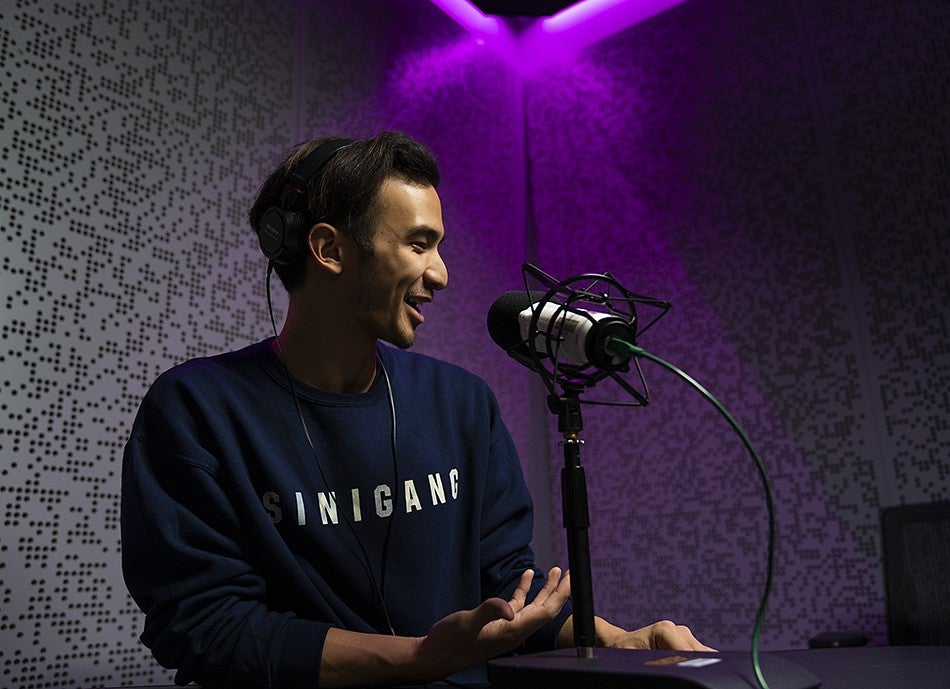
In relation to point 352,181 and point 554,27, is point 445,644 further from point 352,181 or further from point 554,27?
point 554,27

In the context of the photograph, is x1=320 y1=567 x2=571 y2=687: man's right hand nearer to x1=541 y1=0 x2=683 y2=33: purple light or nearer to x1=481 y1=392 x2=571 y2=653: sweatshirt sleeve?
x1=481 y1=392 x2=571 y2=653: sweatshirt sleeve

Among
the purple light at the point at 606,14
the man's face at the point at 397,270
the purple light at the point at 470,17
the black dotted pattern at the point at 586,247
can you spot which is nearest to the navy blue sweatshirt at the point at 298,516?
the man's face at the point at 397,270

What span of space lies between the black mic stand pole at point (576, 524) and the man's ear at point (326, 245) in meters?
0.66

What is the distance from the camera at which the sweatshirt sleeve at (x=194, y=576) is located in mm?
884

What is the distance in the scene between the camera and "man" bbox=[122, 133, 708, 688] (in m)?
0.89

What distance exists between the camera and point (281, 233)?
1.26 metres

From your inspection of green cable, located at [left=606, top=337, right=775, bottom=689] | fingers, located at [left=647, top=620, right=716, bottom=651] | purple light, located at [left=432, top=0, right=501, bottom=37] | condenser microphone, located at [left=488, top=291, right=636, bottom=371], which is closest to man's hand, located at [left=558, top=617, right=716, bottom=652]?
fingers, located at [left=647, top=620, right=716, bottom=651]

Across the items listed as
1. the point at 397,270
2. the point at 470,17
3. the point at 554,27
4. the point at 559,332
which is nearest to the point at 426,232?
the point at 397,270

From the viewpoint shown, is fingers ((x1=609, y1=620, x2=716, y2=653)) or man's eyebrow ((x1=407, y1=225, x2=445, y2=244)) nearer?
fingers ((x1=609, y1=620, x2=716, y2=653))

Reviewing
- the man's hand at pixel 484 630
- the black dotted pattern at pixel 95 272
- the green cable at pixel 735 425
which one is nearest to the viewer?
the green cable at pixel 735 425

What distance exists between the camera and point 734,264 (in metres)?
2.43

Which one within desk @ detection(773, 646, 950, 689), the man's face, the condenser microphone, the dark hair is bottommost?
desk @ detection(773, 646, 950, 689)

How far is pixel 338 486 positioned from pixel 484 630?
1.51 ft

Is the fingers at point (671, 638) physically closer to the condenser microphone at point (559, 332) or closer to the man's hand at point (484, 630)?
the man's hand at point (484, 630)
